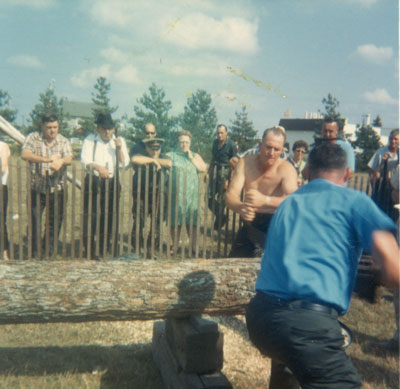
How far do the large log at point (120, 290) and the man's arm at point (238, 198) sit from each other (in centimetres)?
66

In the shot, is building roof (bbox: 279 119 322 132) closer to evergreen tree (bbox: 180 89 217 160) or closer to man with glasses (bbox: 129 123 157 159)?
evergreen tree (bbox: 180 89 217 160)

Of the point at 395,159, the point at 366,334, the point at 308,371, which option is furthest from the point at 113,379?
the point at 395,159

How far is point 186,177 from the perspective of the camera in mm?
5859

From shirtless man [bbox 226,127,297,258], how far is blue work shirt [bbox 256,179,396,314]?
1703mm

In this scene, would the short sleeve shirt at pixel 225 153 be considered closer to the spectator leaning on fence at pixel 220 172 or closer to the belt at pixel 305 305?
the spectator leaning on fence at pixel 220 172

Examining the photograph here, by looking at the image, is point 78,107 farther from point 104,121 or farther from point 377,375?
point 377,375

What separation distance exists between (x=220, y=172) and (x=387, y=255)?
4.42 metres

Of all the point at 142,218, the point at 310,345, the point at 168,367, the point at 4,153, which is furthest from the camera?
the point at 142,218

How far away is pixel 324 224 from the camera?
1.91 metres

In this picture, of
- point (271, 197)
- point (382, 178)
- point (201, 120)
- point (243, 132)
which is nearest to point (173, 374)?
point (271, 197)

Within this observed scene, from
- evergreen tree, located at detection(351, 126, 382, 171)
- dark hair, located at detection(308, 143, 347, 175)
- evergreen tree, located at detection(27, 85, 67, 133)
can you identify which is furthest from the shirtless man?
evergreen tree, located at detection(27, 85, 67, 133)

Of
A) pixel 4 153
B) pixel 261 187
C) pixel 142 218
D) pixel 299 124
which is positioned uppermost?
pixel 299 124

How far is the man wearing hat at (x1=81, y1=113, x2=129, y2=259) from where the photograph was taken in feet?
18.3

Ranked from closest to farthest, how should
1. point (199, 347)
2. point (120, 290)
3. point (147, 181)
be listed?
point (120, 290), point (199, 347), point (147, 181)
